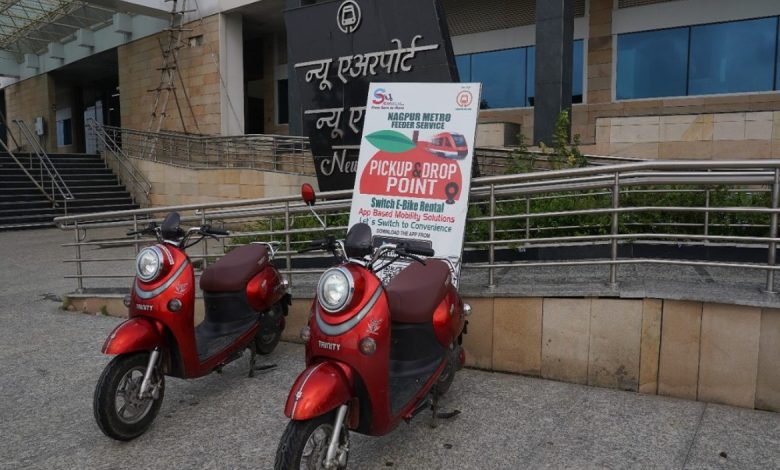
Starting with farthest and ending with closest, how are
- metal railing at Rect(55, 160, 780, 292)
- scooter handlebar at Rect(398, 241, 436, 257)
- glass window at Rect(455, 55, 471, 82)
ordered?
glass window at Rect(455, 55, 471, 82) < metal railing at Rect(55, 160, 780, 292) < scooter handlebar at Rect(398, 241, 436, 257)

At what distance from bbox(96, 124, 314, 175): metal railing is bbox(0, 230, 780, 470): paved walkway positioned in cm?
1034

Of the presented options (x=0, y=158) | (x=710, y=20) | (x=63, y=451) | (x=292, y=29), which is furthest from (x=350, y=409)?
(x=0, y=158)

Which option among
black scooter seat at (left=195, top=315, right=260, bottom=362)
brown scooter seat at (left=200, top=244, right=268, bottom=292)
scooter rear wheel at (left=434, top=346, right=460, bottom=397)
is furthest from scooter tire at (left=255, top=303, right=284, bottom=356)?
scooter rear wheel at (left=434, top=346, right=460, bottom=397)

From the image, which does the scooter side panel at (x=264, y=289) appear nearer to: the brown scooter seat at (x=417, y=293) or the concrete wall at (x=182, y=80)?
the brown scooter seat at (x=417, y=293)

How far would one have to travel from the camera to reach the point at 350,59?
714 centimetres

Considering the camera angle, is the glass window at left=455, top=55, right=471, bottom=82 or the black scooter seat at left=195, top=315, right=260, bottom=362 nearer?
the black scooter seat at left=195, top=315, right=260, bottom=362

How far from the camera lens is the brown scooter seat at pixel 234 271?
15.0 feet

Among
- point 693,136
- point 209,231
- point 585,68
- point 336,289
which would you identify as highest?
point 585,68

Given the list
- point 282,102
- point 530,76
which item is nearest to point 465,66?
point 530,76

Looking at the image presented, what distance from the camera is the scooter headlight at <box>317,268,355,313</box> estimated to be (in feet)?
9.48

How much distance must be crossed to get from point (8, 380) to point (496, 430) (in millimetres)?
3952

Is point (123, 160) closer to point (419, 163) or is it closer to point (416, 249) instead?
point (419, 163)

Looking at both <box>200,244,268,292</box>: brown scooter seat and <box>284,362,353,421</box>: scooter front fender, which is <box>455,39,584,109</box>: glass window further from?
<box>284,362,353,421</box>: scooter front fender

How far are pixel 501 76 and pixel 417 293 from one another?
15.0m
